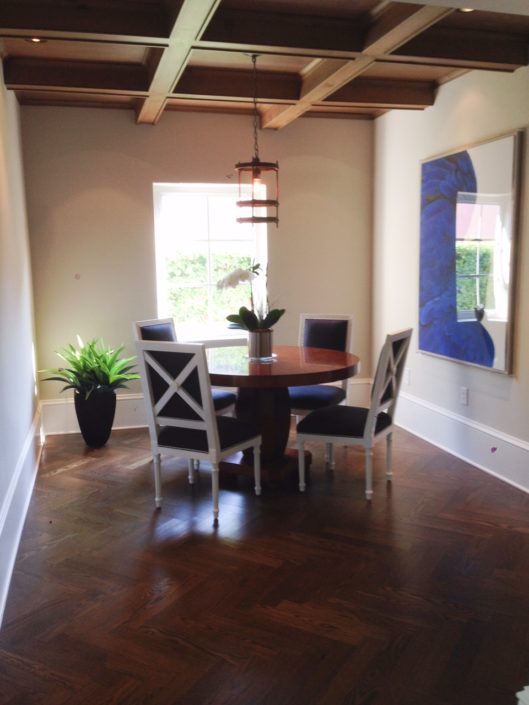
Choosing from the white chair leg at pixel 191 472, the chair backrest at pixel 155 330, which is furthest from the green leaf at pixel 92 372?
the white chair leg at pixel 191 472

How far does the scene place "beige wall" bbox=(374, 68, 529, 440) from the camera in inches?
140

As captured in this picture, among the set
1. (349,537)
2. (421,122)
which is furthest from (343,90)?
(349,537)

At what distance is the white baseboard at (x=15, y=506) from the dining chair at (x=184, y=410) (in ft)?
2.28

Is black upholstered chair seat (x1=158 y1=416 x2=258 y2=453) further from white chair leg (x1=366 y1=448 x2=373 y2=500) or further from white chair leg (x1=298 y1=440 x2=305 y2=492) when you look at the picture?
white chair leg (x1=366 y1=448 x2=373 y2=500)

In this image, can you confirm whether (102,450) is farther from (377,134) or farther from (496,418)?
(377,134)

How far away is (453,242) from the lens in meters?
4.12

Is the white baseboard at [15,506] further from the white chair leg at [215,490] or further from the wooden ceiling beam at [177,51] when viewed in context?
the wooden ceiling beam at [177,51]

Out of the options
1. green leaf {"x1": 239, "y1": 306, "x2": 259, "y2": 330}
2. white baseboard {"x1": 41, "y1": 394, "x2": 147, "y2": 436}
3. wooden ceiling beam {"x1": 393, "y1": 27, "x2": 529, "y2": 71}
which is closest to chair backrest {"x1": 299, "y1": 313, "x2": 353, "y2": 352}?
green leaf {"x1": 239, "y1": 306, "x2": 259, "y2": 330}

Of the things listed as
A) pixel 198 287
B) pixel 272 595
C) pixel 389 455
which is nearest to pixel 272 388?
pixel 389 455

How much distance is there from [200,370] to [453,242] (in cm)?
202

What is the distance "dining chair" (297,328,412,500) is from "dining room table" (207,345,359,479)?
8.1 inches

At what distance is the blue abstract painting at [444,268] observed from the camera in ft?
12.9

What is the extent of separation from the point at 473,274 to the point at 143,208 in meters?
2.56

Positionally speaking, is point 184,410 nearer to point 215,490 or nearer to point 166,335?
point 215,490
